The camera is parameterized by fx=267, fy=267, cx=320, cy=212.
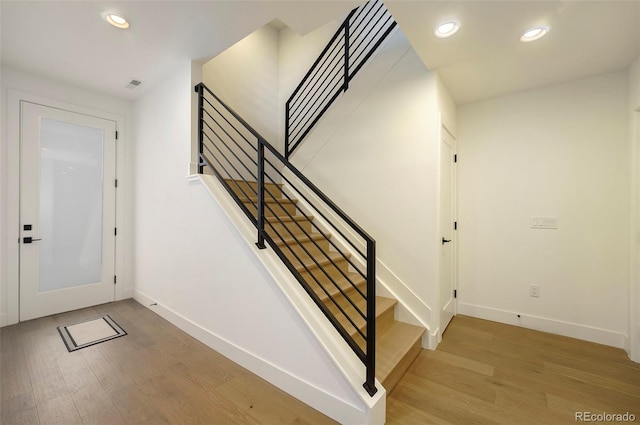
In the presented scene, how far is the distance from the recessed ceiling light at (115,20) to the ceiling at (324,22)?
0.05 meters

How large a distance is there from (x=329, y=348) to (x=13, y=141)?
4.02 m

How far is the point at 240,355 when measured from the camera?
7.32 ft

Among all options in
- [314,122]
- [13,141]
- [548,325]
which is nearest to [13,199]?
[13,141]

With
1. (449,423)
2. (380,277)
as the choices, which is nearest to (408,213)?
(380,277)

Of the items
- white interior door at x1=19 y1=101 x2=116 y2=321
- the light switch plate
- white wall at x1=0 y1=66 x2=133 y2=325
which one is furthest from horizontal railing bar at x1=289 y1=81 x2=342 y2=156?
the light switch plate

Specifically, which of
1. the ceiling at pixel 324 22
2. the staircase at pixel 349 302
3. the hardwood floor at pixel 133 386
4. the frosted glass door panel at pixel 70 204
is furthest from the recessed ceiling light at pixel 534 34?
the frosted glass door panel at pixel 70 204

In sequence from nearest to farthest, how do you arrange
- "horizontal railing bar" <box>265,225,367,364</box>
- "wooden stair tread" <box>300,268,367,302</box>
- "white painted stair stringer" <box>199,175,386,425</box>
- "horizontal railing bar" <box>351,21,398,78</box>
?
"white painted stair stringer" <box>199,175,386,425</box> → "horizontal railing bar" <box>265,225,367,364</box> → "wooden stair tread" <box>300,268,367,302</box> → "horizontal railing bar" <box>351,21,398,78</box>

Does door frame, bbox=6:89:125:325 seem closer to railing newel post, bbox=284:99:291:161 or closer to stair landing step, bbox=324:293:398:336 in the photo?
railing newel post, bbox=284:99:291:161

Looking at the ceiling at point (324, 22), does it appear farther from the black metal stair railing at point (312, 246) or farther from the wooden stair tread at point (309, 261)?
the wooden stair tread at point (309, 261)

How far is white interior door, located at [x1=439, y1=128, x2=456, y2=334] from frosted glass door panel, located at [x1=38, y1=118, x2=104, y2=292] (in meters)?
4.26

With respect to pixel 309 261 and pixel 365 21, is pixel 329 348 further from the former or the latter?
pixel 365 21

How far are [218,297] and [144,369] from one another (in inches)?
29.4

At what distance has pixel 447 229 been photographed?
9.77 ft

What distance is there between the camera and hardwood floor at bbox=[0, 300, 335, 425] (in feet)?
5.50
